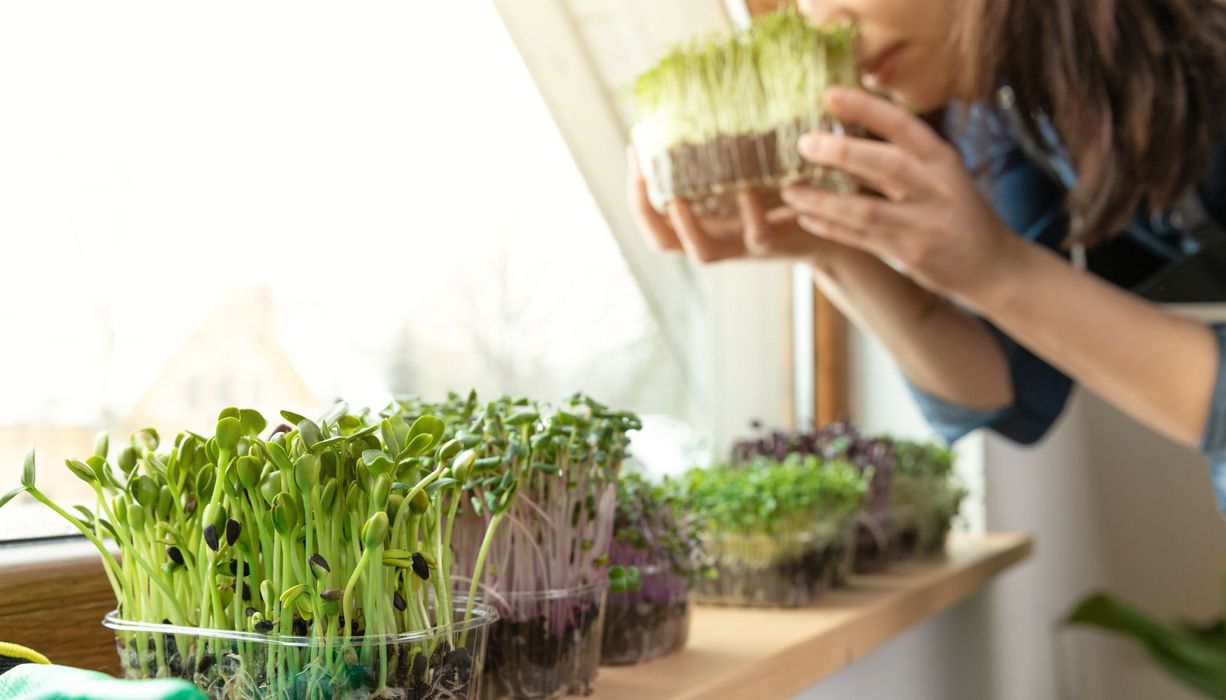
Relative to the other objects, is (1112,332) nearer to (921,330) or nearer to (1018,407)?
(921,330)

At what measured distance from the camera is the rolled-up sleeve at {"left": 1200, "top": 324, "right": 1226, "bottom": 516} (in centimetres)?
98

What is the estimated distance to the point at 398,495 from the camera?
0.50 meters

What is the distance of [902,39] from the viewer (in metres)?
1.08

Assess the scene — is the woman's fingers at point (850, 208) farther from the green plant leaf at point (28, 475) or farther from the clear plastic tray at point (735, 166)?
the green plant leaf at point (28, 475)

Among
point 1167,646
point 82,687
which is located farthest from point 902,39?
point 1167,646

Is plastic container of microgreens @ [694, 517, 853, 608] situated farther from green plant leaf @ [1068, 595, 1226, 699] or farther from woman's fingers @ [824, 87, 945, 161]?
green plant leaf @ [1068, 595, 1226, 699]

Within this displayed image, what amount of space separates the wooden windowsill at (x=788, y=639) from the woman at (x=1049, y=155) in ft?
1.16

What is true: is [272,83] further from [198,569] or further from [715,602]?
[715,602]

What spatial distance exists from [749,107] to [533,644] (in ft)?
1.61

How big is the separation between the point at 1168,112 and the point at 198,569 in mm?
1043

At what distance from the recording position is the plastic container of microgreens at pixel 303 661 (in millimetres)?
461

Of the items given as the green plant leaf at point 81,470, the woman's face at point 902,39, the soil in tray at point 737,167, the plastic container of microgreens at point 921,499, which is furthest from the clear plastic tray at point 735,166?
the plastic container of microgreens at point 921,499

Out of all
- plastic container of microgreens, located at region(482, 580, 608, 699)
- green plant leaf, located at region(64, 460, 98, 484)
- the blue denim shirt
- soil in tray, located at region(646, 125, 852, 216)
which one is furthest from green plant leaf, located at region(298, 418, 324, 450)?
the blue denim shirt

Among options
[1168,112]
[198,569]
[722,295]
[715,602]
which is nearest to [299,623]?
[198,569]
